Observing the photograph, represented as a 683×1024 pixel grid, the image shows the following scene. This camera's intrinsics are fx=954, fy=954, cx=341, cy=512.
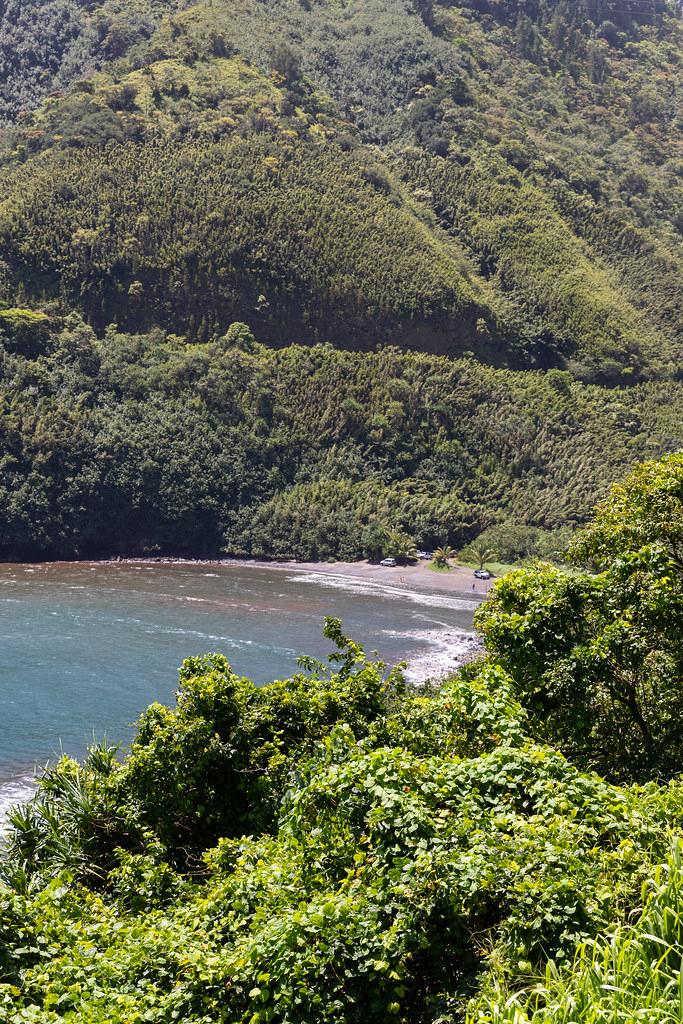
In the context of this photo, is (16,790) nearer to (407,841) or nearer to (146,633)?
(146,633)

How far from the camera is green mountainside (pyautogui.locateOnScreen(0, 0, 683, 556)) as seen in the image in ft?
272

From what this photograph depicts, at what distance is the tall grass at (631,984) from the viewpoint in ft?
14.5

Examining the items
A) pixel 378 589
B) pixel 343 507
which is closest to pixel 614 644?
pixel 378 589

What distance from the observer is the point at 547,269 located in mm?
108500

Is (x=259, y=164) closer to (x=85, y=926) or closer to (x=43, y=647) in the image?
(x=43, y=647)

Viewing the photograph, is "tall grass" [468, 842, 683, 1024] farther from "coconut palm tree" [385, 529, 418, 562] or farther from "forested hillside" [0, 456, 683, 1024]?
"coconut palm tree" [385, 529, 418, 562]

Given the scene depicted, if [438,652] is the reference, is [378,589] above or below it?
above

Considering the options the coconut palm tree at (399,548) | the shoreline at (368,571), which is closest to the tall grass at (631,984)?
the shoreline at (368,571)

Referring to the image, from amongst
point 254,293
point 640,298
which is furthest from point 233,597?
point 640,298

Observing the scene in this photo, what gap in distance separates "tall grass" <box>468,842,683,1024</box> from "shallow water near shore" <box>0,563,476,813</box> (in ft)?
78.4

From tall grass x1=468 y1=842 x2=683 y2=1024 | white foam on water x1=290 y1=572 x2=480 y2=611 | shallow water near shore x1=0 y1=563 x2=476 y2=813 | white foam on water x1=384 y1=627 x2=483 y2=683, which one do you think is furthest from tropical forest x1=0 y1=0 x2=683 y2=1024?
white foam on water x1=384 y1=627 x2=483 y2=683

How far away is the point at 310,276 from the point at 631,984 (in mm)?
95997

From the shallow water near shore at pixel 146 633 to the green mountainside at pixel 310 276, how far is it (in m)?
10.7

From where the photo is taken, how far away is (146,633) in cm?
4972
